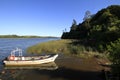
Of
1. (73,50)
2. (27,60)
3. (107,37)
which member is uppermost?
(107,37)

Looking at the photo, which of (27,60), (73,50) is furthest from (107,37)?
(27,60)

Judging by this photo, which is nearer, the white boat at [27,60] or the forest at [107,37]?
the forest at [107,37]

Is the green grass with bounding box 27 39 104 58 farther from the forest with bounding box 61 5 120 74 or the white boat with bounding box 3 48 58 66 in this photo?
the white boat with bounding box 3 48 58 66

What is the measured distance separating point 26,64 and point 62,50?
20087 millimetres

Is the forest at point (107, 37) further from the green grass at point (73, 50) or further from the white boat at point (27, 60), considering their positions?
the white boat at point (27, 60)

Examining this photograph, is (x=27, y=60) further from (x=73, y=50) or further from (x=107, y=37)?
(x=107, y=37)

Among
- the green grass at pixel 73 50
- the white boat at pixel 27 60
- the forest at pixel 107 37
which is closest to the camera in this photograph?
the forest at pixel 107 37

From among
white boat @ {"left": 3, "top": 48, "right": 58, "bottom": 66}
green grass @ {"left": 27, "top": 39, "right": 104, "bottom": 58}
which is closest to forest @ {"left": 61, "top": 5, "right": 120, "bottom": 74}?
green grass @ {"left": 27, "top": 39, "right": 104, "bottom": 58}

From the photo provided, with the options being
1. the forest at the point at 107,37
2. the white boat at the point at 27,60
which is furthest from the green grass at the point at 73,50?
the white boat at the point at 27,60

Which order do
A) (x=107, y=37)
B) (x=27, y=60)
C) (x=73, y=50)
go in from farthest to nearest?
(x=107, y=37) → (x=73, y=50) → (x=27, y=60)

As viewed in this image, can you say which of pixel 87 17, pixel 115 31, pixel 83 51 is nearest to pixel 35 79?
pixel 83 51

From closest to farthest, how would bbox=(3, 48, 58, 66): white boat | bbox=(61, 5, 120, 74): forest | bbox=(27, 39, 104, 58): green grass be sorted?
bbox=(61, 5, 120, 74): forest, bbox=(3, 48, 58, 66): white boat, bbox=(27, 39, 104, 58): green grass

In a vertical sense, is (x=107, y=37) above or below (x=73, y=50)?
above

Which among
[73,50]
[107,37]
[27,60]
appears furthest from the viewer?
[107,37]
